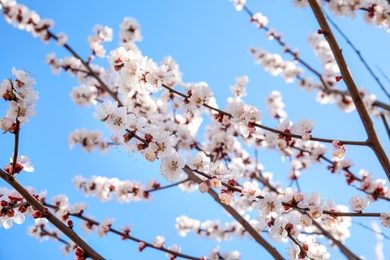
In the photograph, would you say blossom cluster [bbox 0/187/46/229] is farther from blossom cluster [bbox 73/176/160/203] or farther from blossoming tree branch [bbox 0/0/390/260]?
blossom cluster [bbox 73/176/160/203]

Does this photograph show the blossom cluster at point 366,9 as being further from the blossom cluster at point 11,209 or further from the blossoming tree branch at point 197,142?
the blossom cluster at point 11,209

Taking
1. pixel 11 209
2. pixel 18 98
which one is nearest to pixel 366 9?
pixel 18 98

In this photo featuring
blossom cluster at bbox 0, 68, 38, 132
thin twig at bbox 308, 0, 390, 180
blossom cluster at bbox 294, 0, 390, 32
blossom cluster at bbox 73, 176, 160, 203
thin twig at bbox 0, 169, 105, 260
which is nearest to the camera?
thin twig at bbox 0, 169, 105, 260

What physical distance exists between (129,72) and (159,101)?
192 centimetres

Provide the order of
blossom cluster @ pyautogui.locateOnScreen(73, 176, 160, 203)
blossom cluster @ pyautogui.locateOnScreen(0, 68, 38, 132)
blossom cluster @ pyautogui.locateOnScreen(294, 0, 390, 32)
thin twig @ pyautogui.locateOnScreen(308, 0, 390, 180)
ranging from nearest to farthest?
1. blossom cluster @ pyautogui.locateOnScreen(0, 68, 38, 132)
2. thin twig @ pyautogui.locateOnScreen(308, 0, 390, 180)
3. blossom cluster @ pyautogui.locateOnScreen(294, 0, 390, 32)
4. blossom cluster @ pyautogui.locateOnScreen(73, 176, 160, 203)

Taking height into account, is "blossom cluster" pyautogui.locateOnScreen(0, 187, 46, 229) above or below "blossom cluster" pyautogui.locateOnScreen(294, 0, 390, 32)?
below

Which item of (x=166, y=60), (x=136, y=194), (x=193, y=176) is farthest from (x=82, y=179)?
(x=193, y=176)

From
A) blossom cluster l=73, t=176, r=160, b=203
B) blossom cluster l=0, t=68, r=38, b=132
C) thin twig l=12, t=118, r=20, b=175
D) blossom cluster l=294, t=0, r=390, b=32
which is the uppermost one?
blossom cluster l=294, t=0, r=390, b=32

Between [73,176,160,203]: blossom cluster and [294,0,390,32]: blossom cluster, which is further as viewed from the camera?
[73,176,160,203]: blossom cluster

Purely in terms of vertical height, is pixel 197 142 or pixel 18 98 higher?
pixel 197 142

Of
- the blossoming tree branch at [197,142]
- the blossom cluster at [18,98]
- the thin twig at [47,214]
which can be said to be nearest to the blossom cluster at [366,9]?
the blossoming tree branch at [197,142]

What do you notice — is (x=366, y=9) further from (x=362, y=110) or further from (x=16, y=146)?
(x=16, y=146)

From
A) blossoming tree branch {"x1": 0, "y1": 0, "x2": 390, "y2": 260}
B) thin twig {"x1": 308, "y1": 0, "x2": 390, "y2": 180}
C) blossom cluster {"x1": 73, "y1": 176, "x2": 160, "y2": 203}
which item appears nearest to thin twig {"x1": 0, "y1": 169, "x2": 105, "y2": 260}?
blossoming tree branch {"x1": 0, "y1": 0, "x2": 390, "y2": 260}

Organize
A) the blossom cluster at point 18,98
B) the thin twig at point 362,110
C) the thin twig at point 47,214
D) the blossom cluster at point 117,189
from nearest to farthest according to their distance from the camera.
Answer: the thin twig at point 47,214
the blossom cluster at point 18,98
the thin twig at point 362,110
the blossom cluster at point 117,189
